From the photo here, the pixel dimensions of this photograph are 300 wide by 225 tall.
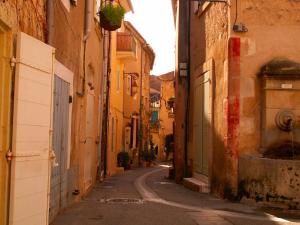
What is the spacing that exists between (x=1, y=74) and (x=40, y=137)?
1.02 metres

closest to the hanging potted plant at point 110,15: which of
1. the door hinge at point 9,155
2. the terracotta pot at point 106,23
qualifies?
the terracotta pot at point 106,23

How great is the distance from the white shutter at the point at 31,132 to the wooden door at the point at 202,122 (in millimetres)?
7837

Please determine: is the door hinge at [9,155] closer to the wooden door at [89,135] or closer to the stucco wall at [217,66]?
the wooden door at [89,135]

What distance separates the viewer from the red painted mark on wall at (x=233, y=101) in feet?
38.8

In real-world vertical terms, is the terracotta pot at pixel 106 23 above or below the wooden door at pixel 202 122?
above

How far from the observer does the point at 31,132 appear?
5.92 metres

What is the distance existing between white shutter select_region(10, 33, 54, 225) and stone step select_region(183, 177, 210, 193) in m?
7.65

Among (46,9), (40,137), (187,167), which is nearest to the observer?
(40,137)

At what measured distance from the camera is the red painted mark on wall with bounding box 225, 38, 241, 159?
11.8m

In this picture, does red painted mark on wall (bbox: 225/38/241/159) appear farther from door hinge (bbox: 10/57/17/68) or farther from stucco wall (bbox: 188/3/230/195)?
door hinge (bbox: 10/57/17/68)

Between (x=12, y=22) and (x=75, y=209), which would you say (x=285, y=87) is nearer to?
(x=75, y=209)

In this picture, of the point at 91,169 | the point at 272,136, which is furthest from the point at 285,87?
the point at 91,169

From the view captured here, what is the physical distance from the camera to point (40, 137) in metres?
6.21

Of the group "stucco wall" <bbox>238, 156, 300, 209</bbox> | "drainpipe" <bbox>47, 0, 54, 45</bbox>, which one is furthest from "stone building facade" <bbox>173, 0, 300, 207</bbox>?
"drainpipe" <bbox>47, 0, 54, 45</bbox>
